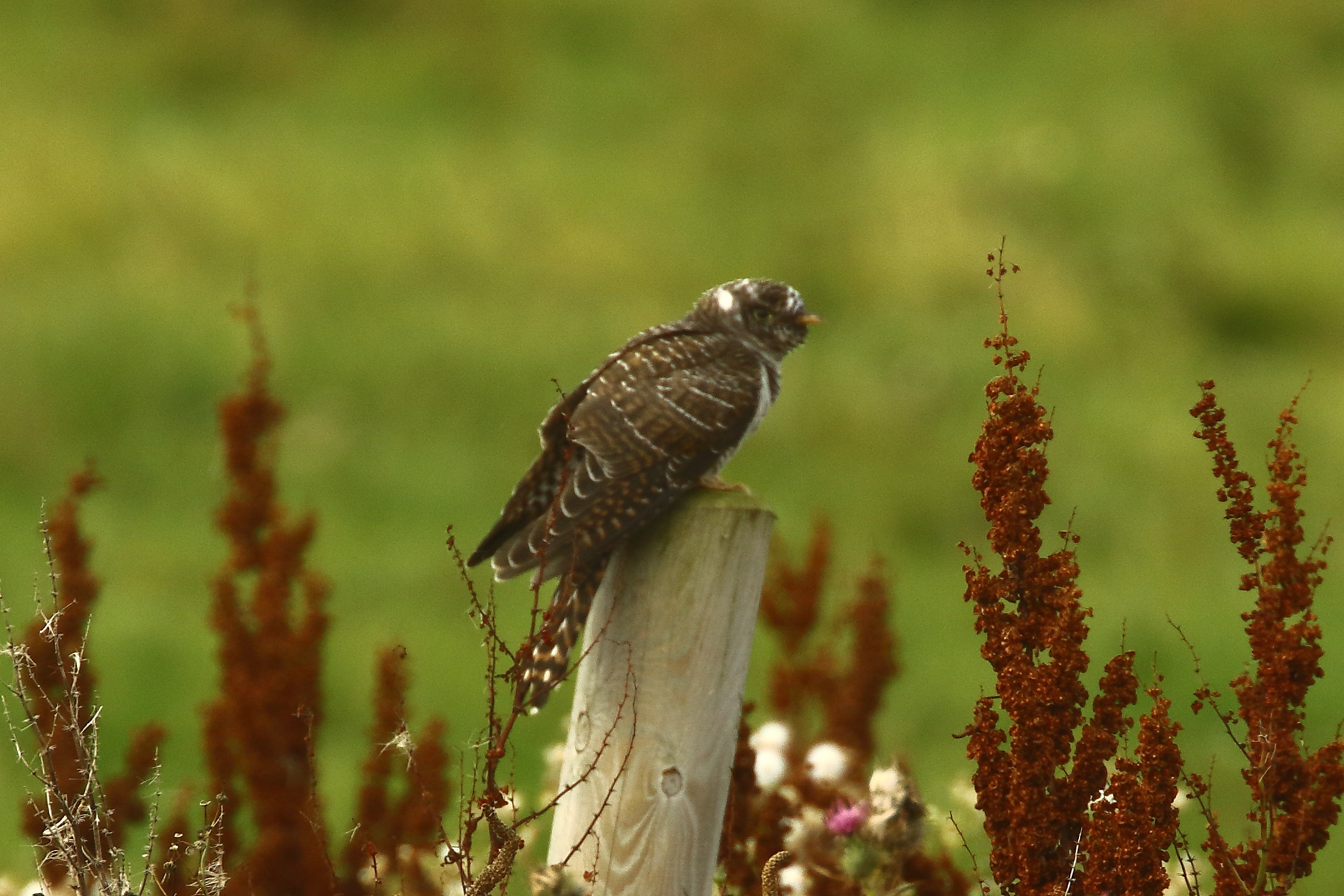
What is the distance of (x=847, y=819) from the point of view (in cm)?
407

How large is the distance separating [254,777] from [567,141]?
15.6 m

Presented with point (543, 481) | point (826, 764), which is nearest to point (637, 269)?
point (826, 764)

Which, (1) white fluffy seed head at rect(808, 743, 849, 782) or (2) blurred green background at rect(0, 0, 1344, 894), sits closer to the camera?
(1) white fluffy seed head at rect(808, 743, 849, 782)

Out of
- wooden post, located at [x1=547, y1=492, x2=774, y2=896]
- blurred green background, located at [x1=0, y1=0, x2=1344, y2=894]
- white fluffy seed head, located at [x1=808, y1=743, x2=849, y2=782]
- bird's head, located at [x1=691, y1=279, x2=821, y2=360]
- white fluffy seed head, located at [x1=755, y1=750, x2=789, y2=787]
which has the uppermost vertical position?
blurred green background, located at [x1=0, y1=0, x2=1344, y2=894]

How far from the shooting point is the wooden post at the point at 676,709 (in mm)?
3518

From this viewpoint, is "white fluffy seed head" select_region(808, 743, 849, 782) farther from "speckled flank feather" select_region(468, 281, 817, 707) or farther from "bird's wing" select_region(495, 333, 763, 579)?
"bird's wing" select_region(495, 333, 763, 579)

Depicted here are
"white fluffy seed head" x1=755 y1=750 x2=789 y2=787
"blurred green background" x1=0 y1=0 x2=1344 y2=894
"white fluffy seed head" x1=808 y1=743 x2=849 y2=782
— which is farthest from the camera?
"blurred green background" x1=0 y1=0 x2=1344 y2=894

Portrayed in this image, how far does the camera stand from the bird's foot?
380 centimetres

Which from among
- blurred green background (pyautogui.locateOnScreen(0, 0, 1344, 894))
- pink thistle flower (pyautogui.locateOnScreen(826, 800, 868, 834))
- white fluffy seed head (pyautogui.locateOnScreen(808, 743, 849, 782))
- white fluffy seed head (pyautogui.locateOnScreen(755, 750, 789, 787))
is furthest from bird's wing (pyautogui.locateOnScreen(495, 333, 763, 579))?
blurred green background (pyautogui.locateOnScreen(0, 0, 1344, 894))

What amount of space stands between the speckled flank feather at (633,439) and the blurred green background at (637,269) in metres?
4.52

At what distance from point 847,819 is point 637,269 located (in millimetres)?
13405

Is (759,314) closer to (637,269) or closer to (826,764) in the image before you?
(826,764)

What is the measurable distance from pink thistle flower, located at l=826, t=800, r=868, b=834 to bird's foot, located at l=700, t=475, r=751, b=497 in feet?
2.96

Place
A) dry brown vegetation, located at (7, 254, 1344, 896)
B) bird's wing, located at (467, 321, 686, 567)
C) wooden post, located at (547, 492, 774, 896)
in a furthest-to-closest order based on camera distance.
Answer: bird's wing, located at (467, 321, 686, 567) < wooden post, located at (547, 492, 774, 896) < dry brown vegetation, located at (7, 254, 1344, 896)
